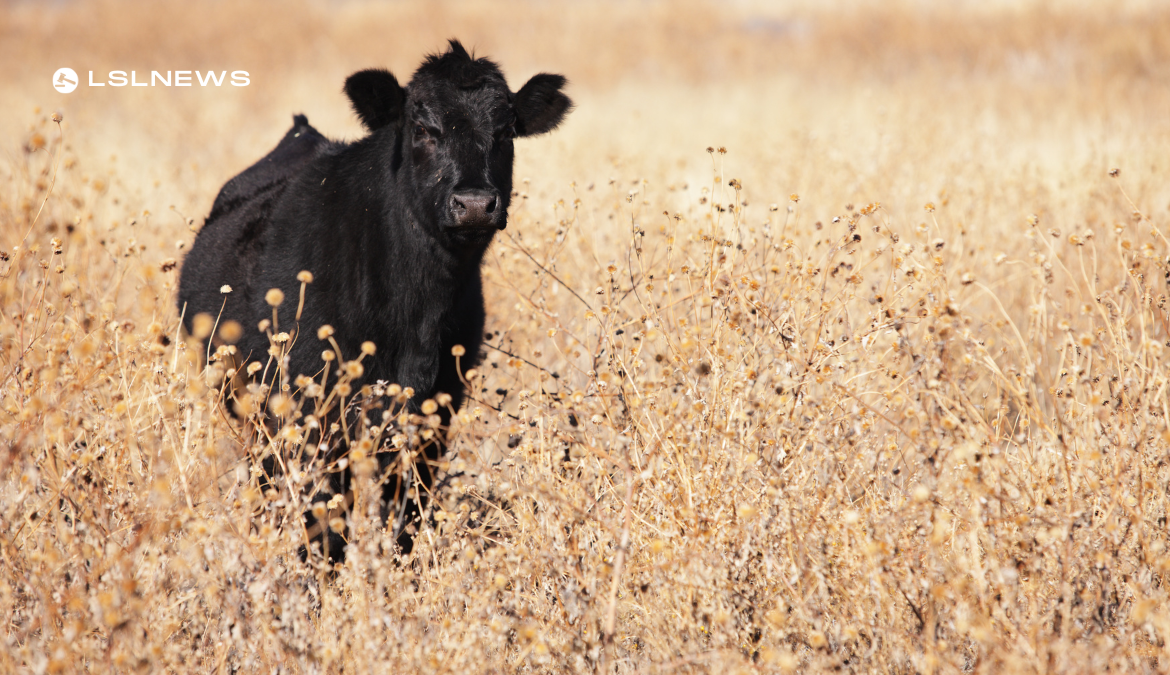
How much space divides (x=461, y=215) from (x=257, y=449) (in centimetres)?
130

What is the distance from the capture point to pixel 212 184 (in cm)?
972

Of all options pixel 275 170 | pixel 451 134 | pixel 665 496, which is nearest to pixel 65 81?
pixel 275 170

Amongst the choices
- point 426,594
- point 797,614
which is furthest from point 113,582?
point 797,614

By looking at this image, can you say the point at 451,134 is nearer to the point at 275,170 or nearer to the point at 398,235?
the point at 398,235

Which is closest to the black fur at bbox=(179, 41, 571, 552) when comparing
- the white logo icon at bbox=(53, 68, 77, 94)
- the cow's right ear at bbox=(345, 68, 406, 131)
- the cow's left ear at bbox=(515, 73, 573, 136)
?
the cow's right ear at bbox=(345, 68, 406, 131)

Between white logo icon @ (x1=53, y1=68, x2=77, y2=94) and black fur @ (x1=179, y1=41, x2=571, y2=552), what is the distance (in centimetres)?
1305

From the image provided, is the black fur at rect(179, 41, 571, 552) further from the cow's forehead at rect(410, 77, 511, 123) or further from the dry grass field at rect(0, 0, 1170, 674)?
the dry grass field at rect(0, 0, 1170, 674)

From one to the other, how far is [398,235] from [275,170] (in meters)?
1.72

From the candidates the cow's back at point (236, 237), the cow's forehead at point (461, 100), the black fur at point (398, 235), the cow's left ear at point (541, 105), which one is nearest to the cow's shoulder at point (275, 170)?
the cow's back at point (236, 237)

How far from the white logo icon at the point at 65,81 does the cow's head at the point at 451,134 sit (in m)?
13.2

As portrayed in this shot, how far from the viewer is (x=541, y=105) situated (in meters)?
4.58

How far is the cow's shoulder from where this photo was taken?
15.7ft

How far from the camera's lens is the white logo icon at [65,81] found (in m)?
14.7

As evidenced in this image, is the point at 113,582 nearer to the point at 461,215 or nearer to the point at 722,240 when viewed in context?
the point at 461,215
